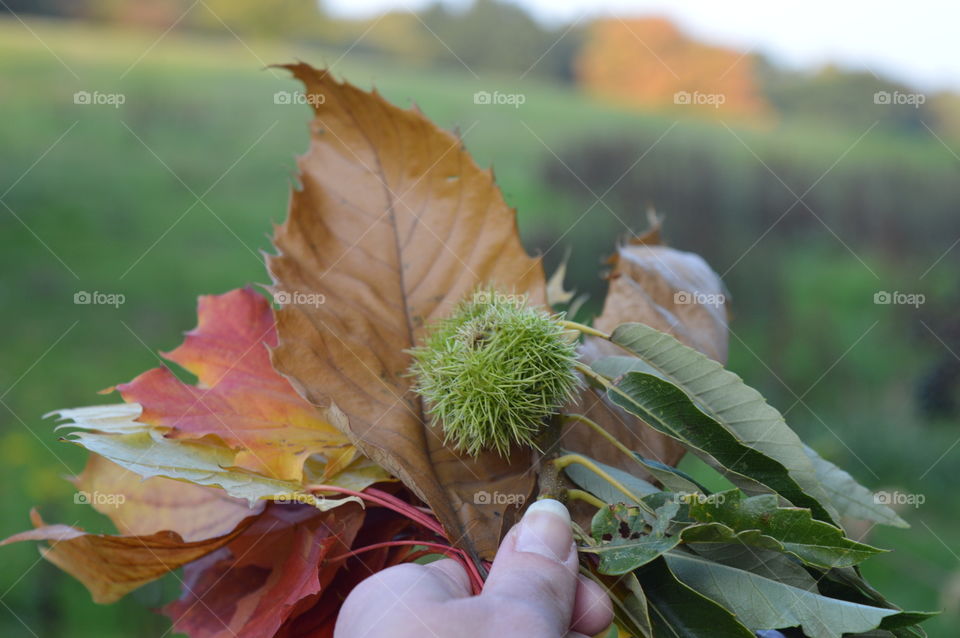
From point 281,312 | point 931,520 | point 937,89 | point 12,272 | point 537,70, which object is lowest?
point 931,520

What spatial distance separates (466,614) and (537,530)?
79 millimetres

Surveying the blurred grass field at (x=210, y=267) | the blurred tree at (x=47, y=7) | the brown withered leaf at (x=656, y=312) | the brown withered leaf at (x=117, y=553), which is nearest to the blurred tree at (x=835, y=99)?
the blurred grass field at (x=210, y=267)

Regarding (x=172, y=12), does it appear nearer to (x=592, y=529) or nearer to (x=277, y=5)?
(x=277, y=5)

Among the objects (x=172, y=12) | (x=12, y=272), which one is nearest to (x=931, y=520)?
(x=12, y=272)

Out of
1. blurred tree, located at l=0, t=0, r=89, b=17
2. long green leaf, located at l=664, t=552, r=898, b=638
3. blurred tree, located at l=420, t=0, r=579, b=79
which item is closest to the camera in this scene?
long green leaf, located at l=664, t=552, r=898, b=638

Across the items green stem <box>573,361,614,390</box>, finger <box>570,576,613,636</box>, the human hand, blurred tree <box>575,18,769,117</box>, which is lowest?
finger <box>570,576,613,636</box>

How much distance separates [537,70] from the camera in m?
8.25

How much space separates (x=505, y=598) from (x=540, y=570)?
32 millimetres

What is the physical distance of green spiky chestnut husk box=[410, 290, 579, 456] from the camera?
24.3 inches

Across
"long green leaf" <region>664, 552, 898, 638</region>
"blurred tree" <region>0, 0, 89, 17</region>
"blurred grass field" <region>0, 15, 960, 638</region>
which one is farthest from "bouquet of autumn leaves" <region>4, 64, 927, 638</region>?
"blurred tree" <region>0, 0, 89, 17</region>

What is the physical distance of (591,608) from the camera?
2.04 feet

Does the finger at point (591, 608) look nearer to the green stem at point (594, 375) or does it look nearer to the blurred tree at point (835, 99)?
the green stem at point (594, 375)

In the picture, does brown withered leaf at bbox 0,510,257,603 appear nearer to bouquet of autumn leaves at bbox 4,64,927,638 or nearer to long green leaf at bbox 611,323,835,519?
bouquet of autumn leaves at bbox 4,64,927,638

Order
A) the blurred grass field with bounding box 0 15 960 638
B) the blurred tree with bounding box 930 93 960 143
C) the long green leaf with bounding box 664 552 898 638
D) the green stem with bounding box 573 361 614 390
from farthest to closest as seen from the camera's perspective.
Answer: the blurred tree with bounding box 930 93 960 143 < the blurred grass field with bounding box 0 15 960 638 < the green stem with bounding box 573 361 614 390 < the long green leaf with bounding box 664 552 898 638
